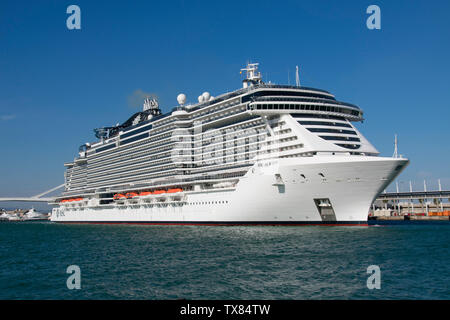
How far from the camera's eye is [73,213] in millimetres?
79938

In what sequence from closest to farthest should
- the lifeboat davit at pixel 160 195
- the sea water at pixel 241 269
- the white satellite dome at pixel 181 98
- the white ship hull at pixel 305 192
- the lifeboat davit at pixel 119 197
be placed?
the sea water at pixel 241 269
the white ship hull at pixel 305 192
the lifeboat davit at pixel 160 195
the white satellite dome at pixel 181 98
the lifeboat davit at pixel 119 197

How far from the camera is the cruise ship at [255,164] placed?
3394cm

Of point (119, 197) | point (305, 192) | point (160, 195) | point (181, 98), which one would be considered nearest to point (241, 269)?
point (305, 192)

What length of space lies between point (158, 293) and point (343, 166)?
22061 millimetres

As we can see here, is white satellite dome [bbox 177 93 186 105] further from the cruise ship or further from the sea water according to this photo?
the sea water

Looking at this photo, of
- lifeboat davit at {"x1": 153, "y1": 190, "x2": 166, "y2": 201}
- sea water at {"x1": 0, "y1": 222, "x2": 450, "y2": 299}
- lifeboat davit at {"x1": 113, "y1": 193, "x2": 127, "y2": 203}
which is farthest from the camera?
lifeboat davit at {"x1": 113, "y1": 193, "x2": 127, "y2": 203}

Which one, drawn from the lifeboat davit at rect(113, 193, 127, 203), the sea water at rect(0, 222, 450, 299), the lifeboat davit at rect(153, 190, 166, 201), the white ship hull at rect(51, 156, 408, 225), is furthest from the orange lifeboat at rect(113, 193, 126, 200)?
the sea water at rect(0, 222, 450, 299)

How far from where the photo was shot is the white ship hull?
32.9 m

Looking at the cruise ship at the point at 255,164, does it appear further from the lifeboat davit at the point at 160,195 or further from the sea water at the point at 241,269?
the sea water at the point at 241,269

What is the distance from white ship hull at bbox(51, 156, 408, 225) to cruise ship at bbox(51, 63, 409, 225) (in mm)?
87

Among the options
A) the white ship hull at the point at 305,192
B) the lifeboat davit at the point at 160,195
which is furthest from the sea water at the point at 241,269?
the lifeboat davit at the point at 160,195

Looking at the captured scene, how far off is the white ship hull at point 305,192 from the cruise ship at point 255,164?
9 cm
